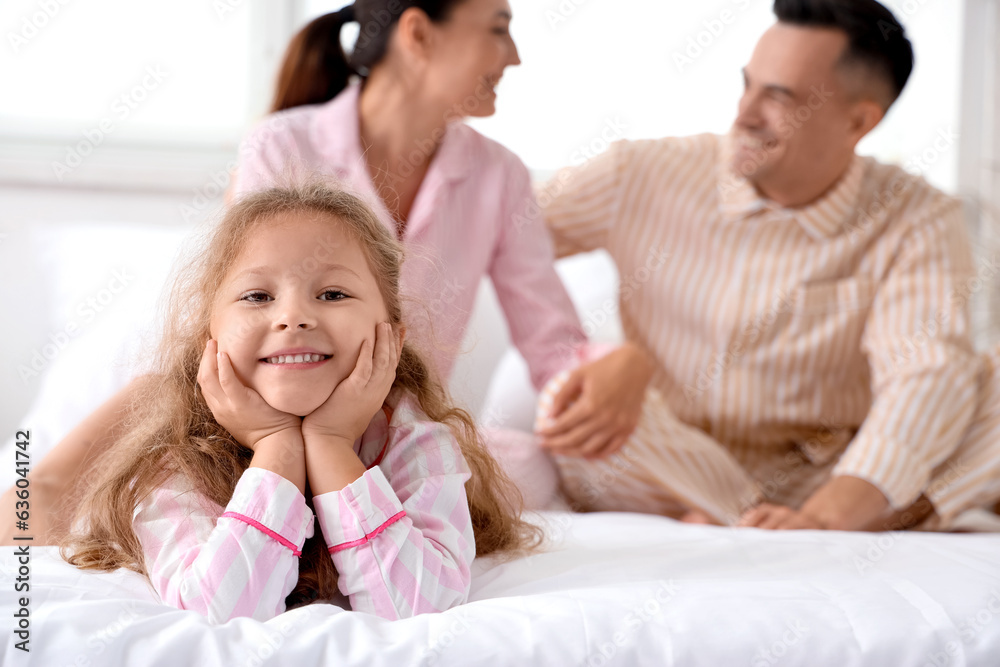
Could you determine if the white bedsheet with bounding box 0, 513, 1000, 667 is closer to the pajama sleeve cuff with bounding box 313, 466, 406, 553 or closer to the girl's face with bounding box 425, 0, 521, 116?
the pajama sleeve cuff with bounding box 313, 466, 406, 553

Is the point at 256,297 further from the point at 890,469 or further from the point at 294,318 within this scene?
the point at 890,469

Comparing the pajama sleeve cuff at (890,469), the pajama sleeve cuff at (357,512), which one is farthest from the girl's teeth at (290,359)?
the pajama sleeve cuff at (890,469)

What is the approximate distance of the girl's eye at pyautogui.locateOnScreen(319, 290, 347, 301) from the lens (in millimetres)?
787

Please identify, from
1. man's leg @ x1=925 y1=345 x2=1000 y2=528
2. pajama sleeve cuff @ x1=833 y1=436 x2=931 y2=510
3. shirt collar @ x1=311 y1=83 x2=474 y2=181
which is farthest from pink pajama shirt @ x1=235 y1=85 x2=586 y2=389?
man's leg @ x1=925 y1=345 x2=1000 y2=528

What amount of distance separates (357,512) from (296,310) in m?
0.18

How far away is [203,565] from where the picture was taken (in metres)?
0.69

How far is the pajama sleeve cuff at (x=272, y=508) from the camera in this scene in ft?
2.32

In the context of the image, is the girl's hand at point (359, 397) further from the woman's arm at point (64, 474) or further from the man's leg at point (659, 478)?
the man's leg at point (659, 478)

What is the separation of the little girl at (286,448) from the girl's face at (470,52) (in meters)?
0.45

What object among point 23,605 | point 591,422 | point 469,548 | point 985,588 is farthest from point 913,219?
point 23,605

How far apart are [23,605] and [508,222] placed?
33.9 inches

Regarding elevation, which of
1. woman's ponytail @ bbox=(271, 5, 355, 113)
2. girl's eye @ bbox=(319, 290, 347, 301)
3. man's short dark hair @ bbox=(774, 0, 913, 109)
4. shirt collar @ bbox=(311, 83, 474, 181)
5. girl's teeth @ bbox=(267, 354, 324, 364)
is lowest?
girl's teeth @ bbox=(267, 354, 324, 364)

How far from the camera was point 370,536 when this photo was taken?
72 cm

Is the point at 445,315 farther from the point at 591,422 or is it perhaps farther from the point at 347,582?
the point at 347,582
